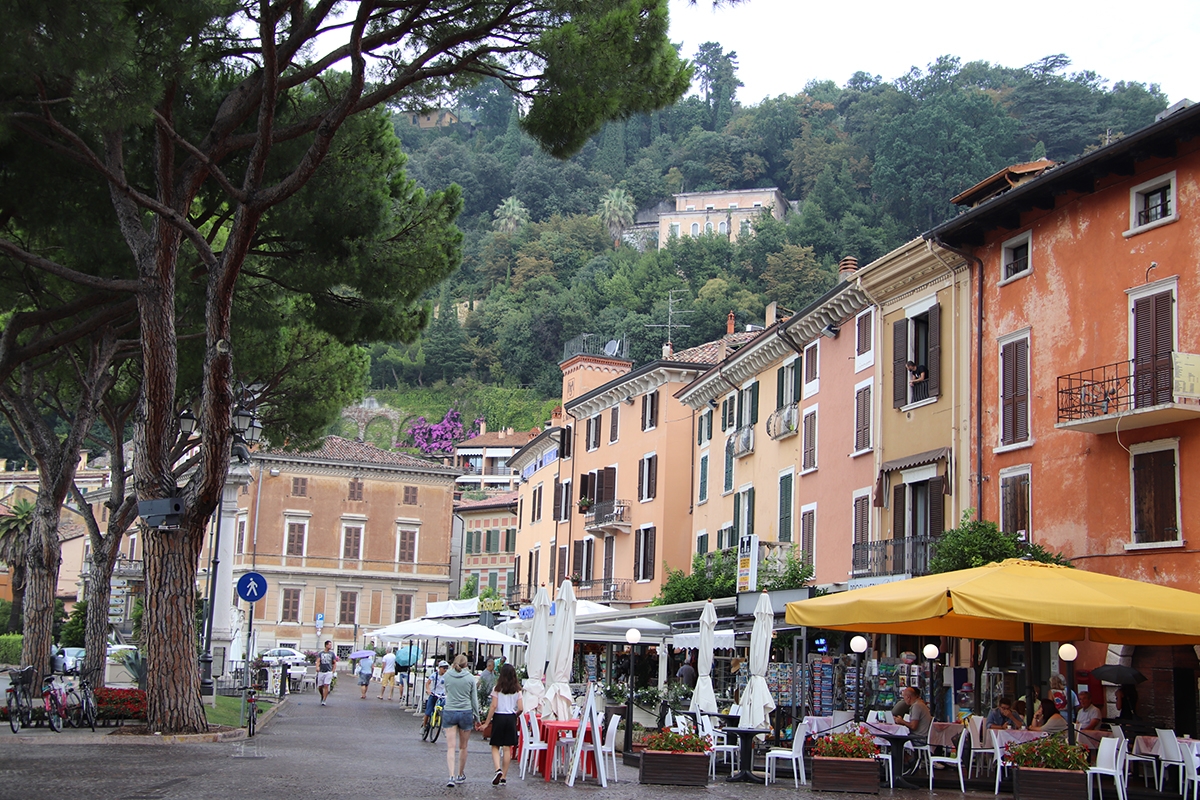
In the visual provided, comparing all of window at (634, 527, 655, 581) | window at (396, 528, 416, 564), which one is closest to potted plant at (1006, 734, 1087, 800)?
window at (634, 527, 655, 581)

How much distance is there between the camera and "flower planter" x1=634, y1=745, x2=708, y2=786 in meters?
14.4

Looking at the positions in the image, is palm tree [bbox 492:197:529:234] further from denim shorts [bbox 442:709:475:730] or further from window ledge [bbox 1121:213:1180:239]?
denim shorts [bbox 442:709:475:730]

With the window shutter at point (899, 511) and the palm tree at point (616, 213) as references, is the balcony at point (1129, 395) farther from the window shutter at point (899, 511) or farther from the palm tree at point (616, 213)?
the palm tree at point (616, 213)

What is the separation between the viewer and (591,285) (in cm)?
11512

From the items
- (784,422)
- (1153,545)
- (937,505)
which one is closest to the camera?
(1153,545)

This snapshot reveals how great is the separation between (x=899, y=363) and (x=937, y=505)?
10.9 ft

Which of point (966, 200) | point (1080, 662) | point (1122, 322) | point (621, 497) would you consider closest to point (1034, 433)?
point (1122, 322)

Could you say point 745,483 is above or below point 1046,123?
below

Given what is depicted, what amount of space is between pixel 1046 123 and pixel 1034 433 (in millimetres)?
97306

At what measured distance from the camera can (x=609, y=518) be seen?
147 ft

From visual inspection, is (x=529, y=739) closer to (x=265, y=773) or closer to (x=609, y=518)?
(x=265, y=773)

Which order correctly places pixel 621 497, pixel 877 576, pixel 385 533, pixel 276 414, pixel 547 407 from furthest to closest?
1. pixel 547 407
2. pixel 385 533
3. pixel 621 497
4. pixel 276 414
5. pixel 877 576

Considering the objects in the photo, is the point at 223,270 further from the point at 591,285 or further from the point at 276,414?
the point at 591,285

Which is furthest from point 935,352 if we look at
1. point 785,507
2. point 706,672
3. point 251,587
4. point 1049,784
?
point 251,587
